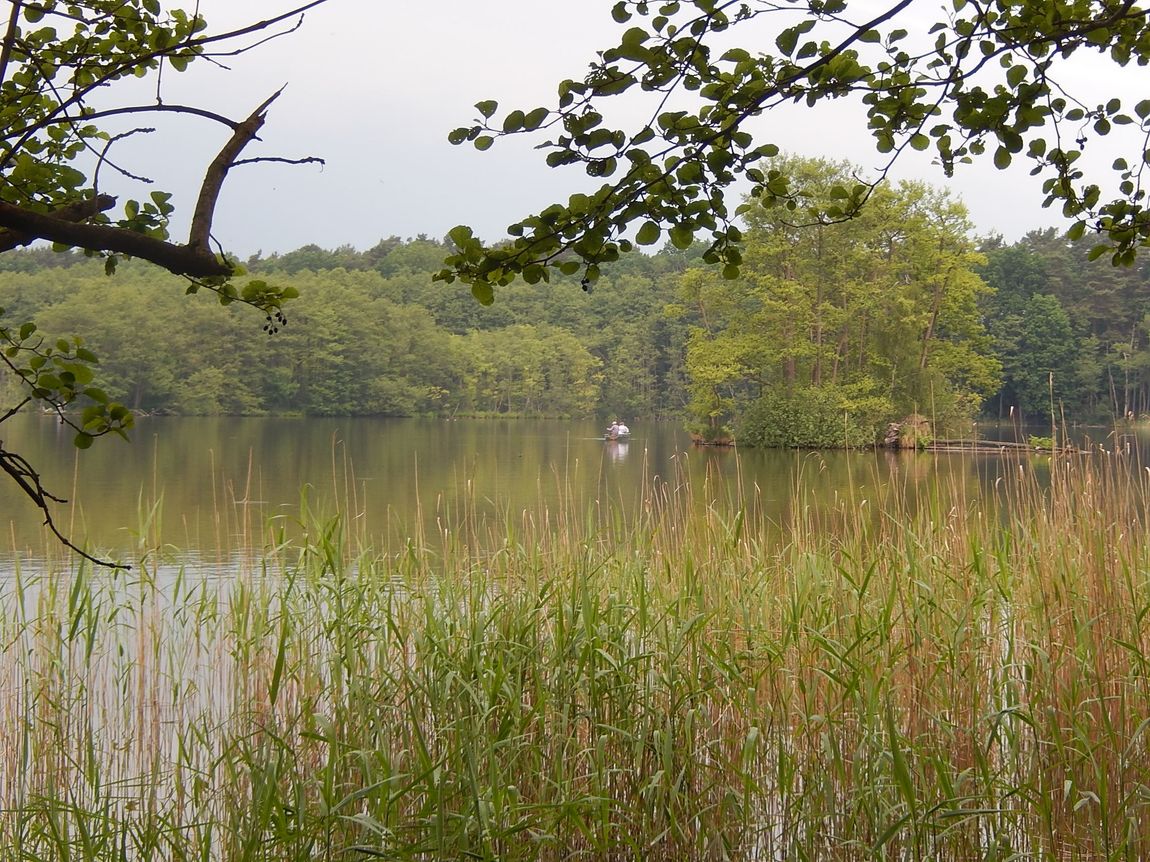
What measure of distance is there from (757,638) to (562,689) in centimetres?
102

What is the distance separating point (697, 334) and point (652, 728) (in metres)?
31.9

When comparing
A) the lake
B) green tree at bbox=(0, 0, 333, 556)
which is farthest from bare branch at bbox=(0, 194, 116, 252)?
the lake

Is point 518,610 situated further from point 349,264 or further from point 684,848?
point 349,264

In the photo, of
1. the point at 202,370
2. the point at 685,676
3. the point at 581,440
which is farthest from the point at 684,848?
the point at 202,370

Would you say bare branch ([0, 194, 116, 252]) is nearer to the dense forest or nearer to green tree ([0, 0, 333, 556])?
green tree ([0, 0, 333, 556])

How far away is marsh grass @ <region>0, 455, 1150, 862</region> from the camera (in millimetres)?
3160

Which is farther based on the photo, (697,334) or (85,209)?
(697,334)

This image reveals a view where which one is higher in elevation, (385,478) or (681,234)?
(681,234)

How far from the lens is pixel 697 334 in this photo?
35094 mm

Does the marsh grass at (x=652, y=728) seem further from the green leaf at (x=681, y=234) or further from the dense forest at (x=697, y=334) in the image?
the dense forest at (x=697, y=334)

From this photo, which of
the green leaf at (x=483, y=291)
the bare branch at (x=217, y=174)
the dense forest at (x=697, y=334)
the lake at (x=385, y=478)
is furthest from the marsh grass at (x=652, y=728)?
the dense forest at (x=697, y=334)

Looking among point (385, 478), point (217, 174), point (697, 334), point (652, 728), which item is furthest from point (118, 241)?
point (697, 334)

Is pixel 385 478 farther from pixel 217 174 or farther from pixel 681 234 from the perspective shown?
pixel 217 174

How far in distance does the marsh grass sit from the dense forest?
12.5 metres
